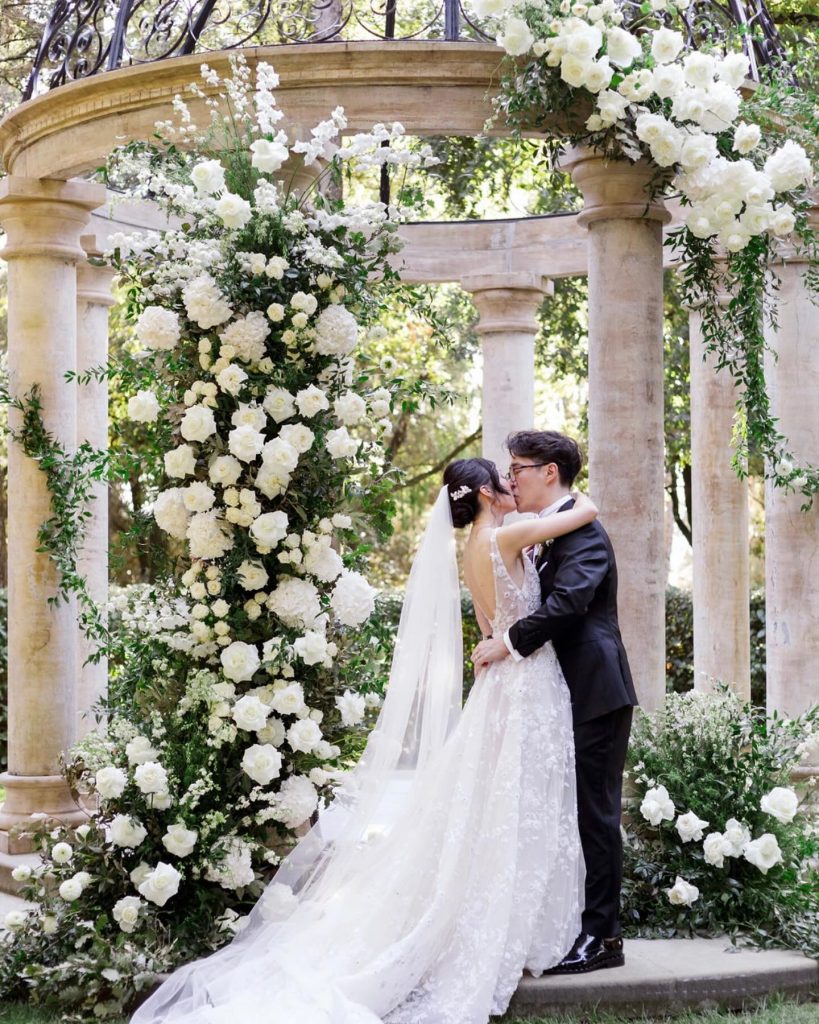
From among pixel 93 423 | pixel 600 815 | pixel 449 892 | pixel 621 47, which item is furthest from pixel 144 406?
pixel 93 423

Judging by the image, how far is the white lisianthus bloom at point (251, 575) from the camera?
23.3ft

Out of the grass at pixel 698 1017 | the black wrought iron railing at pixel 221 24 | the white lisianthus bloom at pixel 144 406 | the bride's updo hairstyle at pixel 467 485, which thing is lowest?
the grass at pixel 698 1017

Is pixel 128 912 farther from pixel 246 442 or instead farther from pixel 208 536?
pixel 246 442

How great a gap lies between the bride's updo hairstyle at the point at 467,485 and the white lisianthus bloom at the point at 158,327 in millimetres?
1597

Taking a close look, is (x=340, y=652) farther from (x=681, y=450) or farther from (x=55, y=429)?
(x=681, y=450)

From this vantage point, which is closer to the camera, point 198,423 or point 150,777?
point 150,777

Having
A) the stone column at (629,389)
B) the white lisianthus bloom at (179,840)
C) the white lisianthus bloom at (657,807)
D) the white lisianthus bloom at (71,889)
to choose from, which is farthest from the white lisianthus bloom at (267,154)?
the white lisianthus bloom at (657,807)

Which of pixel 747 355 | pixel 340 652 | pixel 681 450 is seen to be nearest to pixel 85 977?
pixel 340 652

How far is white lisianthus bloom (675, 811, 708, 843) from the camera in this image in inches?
292

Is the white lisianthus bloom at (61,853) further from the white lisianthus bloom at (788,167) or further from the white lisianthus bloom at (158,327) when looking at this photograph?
the white lisianthus bloom at (788,167)

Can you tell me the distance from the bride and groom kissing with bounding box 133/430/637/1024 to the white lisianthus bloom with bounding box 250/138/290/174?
1880 mm

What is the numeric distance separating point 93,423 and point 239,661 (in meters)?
5.06

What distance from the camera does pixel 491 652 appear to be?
22.8 ft

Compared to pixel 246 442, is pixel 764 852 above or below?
below
